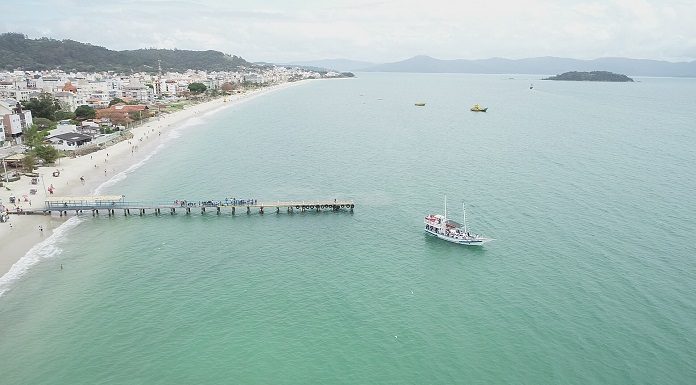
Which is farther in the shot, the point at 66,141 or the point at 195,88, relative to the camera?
the point at 195,88

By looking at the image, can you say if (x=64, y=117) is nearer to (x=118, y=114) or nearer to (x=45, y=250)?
(x=118, y=114)

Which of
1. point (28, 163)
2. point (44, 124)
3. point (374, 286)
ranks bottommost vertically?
point (374, 286)

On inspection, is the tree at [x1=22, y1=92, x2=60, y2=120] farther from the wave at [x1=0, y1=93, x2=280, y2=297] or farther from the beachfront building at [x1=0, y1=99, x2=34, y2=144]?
the wave at [x1=0, y1=93, x2=280, y2=297]

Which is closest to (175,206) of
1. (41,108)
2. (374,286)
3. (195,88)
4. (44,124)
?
(374,286)

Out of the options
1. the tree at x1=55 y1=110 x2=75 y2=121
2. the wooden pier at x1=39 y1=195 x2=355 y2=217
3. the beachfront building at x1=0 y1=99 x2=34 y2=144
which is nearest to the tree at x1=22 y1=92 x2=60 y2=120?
the tree at x1=55 y1=110 x2=75 y2=121

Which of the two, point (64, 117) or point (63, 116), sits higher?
→ point (63, 116)

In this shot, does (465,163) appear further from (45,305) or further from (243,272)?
(45,305)

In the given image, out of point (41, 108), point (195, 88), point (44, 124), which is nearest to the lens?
point (44, 124)
